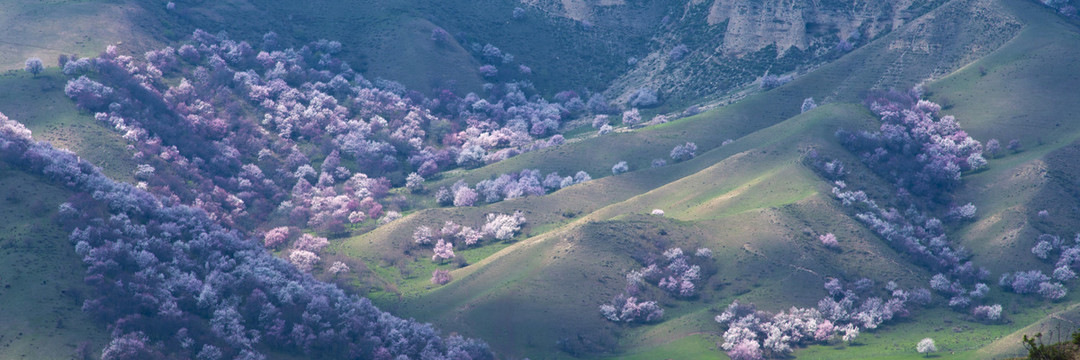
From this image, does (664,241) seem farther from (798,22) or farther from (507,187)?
(798,22)

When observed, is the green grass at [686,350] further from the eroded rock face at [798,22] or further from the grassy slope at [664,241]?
the eroded rock face at [798,22]

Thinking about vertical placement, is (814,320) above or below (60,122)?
above

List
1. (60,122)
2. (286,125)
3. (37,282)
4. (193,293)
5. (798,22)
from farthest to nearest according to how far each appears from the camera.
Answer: (798,22) → (286,125) → (60,122) → (193,293) → (37,282)

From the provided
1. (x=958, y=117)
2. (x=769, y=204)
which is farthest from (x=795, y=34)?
(x=769, y=204)

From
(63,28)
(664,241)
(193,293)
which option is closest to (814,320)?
(664,241)

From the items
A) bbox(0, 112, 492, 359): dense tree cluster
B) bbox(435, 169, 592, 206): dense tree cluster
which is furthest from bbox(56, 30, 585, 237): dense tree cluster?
bbox(0, 112, 492, 359): dense tree cluster

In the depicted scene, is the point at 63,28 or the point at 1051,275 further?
the point at 63,28
